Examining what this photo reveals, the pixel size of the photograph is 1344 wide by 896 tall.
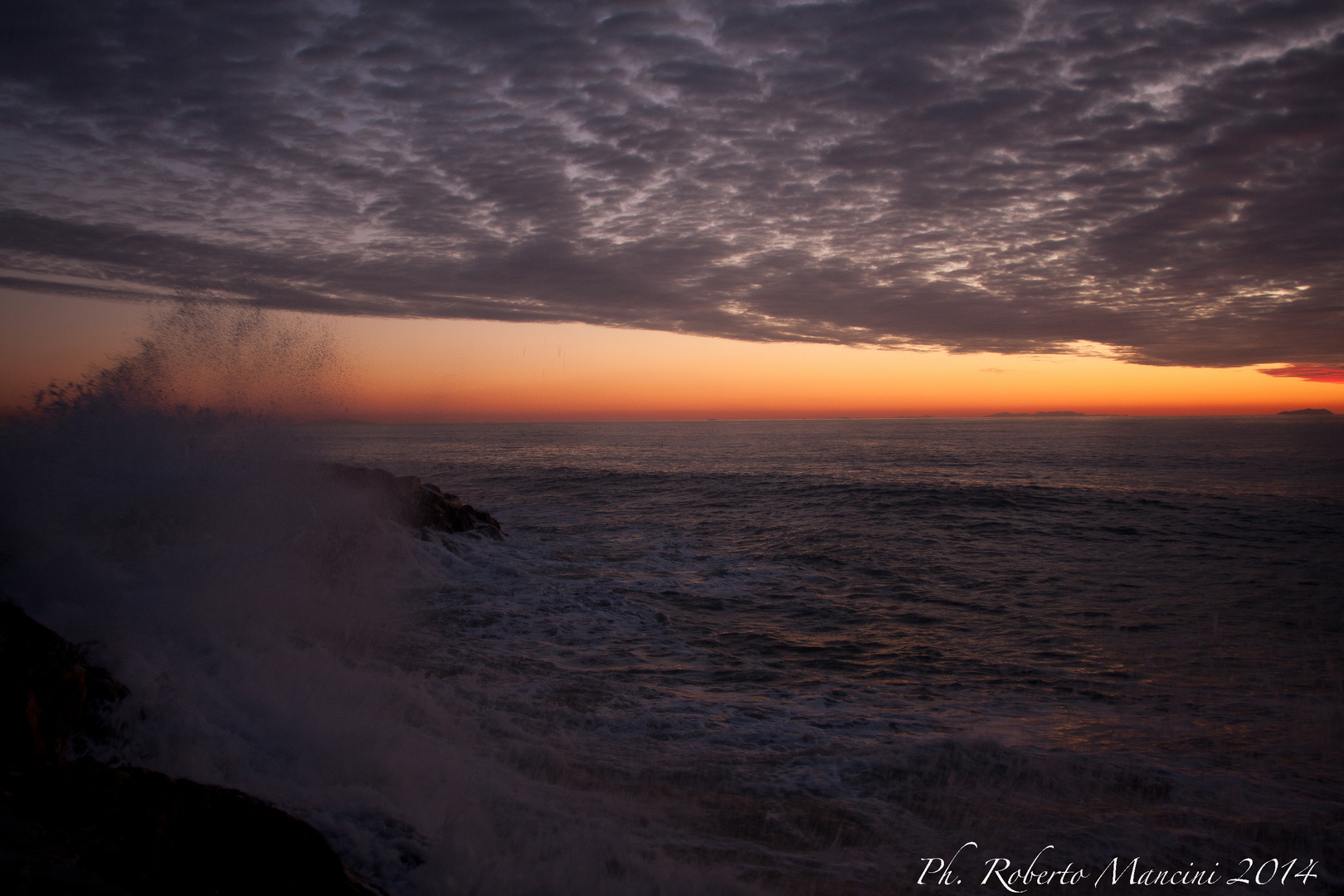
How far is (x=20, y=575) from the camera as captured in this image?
6133mm

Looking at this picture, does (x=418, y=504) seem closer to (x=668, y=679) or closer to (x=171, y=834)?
(x=668, y=679)

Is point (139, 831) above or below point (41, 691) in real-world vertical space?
below

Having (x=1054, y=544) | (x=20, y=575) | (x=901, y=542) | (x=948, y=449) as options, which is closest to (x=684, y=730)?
(x=20, y=575)

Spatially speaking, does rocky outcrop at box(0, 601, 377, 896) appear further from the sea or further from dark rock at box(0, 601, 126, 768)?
the sea

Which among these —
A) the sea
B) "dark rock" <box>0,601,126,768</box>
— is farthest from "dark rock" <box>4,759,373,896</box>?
the sea

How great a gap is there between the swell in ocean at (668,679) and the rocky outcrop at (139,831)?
0.62 metres

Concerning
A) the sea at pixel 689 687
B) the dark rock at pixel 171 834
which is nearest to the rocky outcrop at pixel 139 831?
the dark rock at pixel 171 834

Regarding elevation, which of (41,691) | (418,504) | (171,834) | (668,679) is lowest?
(668,679)

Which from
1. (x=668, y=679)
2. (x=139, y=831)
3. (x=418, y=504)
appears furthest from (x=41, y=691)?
(x=418, y=504)

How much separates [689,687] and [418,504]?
10102mm

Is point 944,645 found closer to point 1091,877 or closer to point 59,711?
point 1091,877

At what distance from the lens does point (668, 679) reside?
7.76 m

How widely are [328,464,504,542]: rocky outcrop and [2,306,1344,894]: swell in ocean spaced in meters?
0.96

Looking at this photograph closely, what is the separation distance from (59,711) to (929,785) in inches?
239
